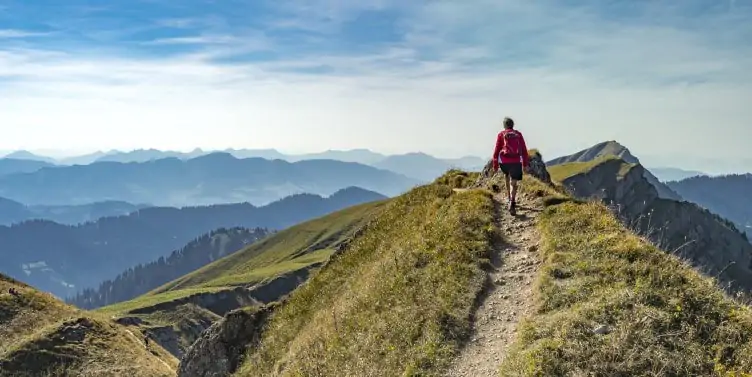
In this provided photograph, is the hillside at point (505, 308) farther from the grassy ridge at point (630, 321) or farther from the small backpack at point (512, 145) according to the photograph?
the small backpack at point (512, 145)

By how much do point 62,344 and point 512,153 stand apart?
36487 millimetres

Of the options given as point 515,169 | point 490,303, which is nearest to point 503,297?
point 490,303

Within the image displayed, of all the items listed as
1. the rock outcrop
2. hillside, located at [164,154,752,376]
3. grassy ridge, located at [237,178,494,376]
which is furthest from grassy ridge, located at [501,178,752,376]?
the rock outcrop

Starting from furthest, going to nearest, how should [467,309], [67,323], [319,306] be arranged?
[67,323], [319,306], [467,309]

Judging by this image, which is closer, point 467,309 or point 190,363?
point 467,309

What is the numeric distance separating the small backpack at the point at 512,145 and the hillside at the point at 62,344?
98.4ft

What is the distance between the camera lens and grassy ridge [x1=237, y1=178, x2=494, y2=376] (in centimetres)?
1705

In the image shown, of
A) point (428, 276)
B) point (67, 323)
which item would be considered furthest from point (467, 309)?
point (67, 323)

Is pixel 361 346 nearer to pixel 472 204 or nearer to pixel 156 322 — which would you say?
pixel 472 204

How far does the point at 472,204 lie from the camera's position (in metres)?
25.9

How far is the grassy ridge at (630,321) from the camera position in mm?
12836

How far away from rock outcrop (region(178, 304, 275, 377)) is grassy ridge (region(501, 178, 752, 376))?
17.9 m

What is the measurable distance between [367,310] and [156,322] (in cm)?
19599

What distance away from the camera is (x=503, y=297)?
1839 cm
